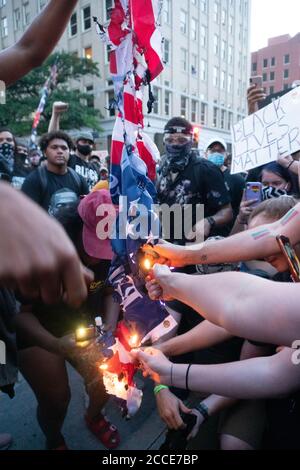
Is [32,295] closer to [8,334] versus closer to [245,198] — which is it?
[8,334]

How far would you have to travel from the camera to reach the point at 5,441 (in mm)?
2033

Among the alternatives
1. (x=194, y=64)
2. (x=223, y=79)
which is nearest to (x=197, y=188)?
(x=194, y=64)

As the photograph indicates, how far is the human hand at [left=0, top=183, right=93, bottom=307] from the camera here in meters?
0.42

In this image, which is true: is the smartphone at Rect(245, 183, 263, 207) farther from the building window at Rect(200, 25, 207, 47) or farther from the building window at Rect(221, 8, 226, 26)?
the building window at Rect(221, 8, 226, 26)

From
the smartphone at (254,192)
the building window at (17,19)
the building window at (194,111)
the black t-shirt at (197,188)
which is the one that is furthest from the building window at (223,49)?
the smartphone at (254,192)

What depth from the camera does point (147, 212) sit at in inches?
60.9

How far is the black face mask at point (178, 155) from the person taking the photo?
297 centimetres

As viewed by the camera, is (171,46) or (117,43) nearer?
(117,43)

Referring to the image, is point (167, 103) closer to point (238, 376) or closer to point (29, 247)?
point (238, 376)

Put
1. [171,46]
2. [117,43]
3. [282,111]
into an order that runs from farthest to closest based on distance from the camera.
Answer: [171,46], [282,111], [117,43]

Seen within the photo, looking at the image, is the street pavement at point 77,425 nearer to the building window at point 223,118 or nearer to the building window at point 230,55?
the building window at point 223,118
